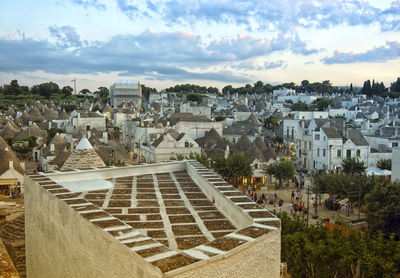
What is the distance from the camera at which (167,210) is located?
952cm

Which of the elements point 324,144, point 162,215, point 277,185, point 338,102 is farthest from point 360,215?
point 338,102

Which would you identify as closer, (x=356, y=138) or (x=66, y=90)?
(x=356, y=138)

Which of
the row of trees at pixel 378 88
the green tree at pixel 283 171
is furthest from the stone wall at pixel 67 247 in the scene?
the row of trees at pixel 378 88

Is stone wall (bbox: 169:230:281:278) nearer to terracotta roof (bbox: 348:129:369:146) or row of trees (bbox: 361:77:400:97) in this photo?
terracotta roof (bbox: 348:129:369:146)

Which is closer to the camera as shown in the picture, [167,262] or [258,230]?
[167,262]

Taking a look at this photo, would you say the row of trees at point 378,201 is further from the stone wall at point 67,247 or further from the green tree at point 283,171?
the stone wall at point 67,247

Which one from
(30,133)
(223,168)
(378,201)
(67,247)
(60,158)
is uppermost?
(30,133)

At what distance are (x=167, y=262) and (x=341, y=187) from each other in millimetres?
22847

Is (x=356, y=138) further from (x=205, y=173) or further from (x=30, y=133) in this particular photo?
(x=30, y=133)

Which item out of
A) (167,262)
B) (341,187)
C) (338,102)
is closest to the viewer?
(167,262)

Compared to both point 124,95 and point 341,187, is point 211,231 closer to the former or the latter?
point 341,187

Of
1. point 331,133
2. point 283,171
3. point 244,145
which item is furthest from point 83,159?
point 331,133

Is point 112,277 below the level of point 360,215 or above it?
above

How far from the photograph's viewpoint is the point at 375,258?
12.5m
